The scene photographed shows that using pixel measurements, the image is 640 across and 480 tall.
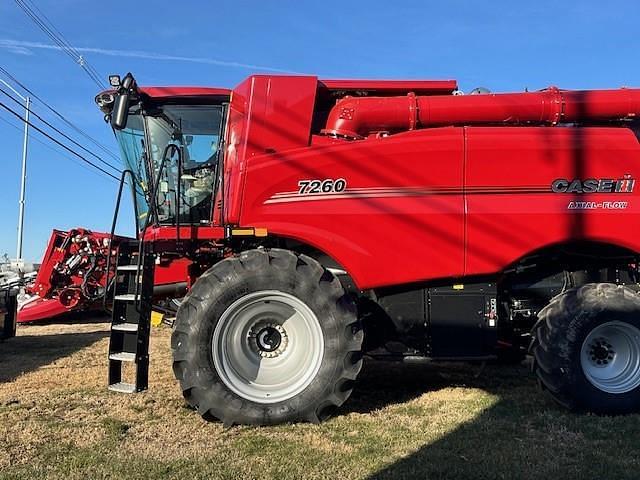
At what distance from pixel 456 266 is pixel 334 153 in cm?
150

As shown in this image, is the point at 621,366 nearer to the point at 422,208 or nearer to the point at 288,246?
the point at 422,208

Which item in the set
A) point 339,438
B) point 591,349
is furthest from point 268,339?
point 591,349

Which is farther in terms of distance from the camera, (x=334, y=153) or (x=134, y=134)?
(x=134, y=134)

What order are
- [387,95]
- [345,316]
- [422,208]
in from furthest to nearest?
1. [387,95]
2. [422,208]
3. [345,316]

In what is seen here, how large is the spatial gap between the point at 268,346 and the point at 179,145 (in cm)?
221

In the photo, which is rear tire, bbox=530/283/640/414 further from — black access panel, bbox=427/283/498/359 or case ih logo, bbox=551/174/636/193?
case ih logo, bbox=551/174/636/193

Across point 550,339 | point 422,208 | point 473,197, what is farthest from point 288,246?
point 550,339

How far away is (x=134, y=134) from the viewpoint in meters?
6.28

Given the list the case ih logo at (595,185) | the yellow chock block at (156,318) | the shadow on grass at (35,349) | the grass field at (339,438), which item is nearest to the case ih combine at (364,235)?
the case ih logo at (595,185)

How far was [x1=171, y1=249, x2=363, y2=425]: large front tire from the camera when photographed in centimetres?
507

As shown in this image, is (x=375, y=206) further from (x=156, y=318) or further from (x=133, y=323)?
(x=156, y=318)

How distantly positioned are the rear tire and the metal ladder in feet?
11.3

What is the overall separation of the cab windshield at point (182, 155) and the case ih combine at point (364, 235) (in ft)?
0.07

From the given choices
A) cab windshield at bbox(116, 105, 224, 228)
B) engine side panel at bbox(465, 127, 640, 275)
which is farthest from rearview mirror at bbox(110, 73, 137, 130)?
engine side panel at bbox(465, 127, 640, 275)
